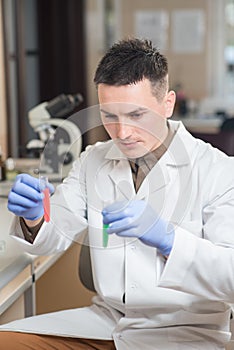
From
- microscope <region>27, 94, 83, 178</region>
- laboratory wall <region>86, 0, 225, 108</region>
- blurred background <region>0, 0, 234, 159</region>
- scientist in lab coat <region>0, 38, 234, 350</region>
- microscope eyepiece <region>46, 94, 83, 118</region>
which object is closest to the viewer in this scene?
scientist in lab coat <region>0, 38, 234, 350</region>

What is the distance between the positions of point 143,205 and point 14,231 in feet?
1.46

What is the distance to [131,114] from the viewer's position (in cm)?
147

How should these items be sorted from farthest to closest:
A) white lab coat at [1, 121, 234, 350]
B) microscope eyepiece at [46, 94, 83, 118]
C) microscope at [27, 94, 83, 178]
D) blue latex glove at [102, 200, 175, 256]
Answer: microscope eyepiece at [46, 94, 83, 118], microscope at [27, 94, 83, 178], white lab coat at [1, 121, 234, 350], blue latex glove at [102, 200, 175, 256]

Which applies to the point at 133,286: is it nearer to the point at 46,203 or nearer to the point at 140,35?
the point at 46,203

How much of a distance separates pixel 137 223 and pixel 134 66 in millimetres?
381

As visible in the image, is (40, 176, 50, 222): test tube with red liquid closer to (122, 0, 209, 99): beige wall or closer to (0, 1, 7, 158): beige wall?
(0, 1, 7, 158): beige wall

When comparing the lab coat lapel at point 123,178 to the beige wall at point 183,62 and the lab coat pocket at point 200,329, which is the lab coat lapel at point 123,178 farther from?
the beige wall at point 183,62

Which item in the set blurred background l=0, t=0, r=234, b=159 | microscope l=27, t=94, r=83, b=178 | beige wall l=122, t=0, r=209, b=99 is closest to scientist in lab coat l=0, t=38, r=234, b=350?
microscope l=27, t=94, r=83, b=178

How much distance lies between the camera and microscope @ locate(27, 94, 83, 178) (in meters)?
2.32

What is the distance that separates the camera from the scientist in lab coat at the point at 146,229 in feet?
4.69

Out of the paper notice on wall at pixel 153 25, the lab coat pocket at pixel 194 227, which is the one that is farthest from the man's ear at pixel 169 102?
the paper notice on wall at pixel 153 25

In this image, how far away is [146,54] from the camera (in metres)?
1.56

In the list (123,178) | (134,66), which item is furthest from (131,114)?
(123,178)

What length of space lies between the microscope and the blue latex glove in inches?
32.3
